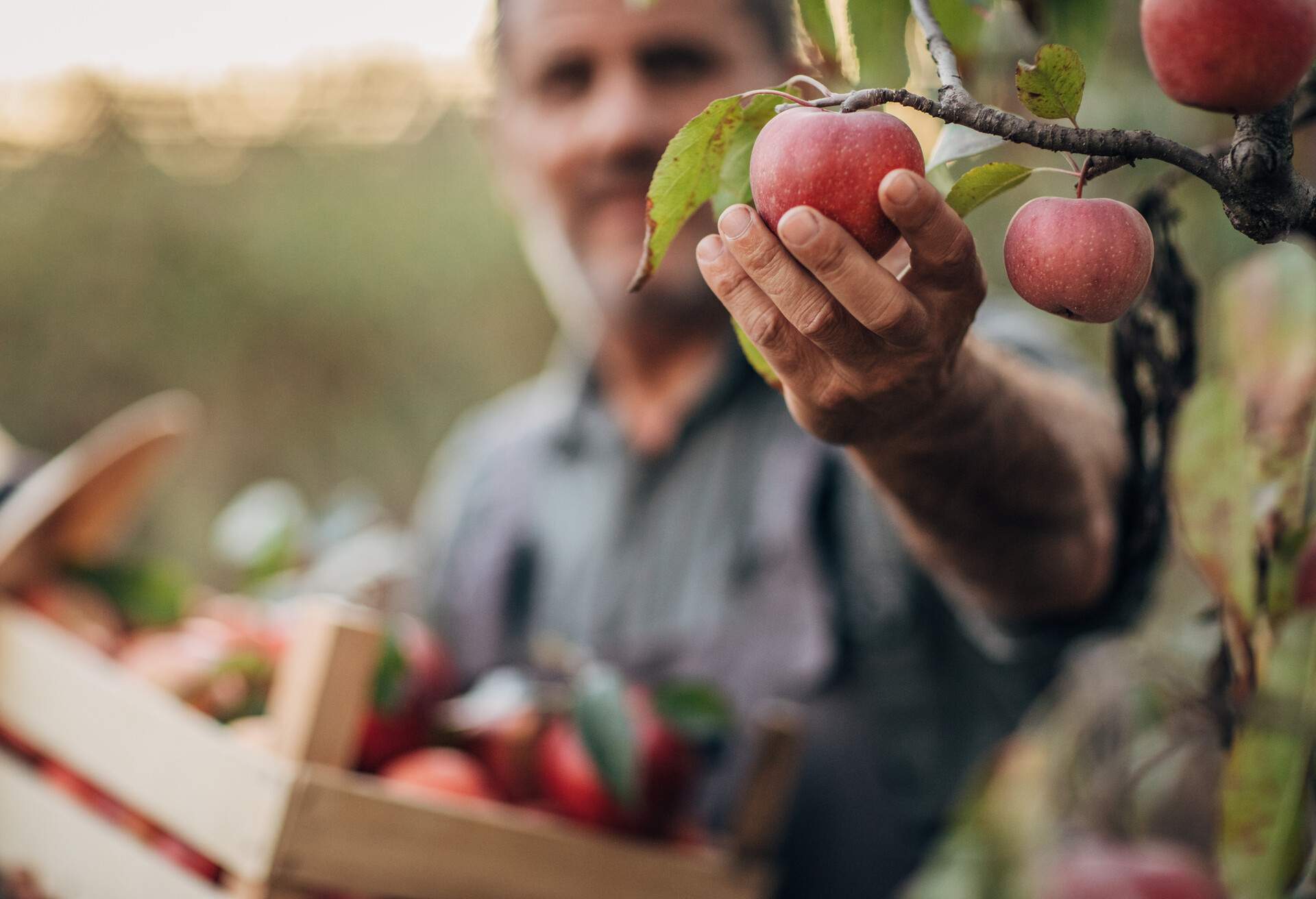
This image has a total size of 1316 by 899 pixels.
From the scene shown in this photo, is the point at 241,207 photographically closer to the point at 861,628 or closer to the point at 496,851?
the point at 861,628

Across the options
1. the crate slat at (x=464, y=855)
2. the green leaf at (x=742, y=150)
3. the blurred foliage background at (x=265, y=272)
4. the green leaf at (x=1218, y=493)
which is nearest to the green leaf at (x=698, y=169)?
the green leaf at (x=742, y=150)

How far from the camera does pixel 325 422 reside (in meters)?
3.22

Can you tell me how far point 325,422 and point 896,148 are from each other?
10.3 feet

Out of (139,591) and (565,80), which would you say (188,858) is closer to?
(139,591)

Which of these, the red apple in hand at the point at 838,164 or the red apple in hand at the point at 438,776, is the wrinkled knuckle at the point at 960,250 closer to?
the red apple in hand at the point at 838,164

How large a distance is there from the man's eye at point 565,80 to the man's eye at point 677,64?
0.07 meters

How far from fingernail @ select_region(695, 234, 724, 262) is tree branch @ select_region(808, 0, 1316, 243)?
0.17 ft

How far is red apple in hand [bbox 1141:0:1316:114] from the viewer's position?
0.90 ft

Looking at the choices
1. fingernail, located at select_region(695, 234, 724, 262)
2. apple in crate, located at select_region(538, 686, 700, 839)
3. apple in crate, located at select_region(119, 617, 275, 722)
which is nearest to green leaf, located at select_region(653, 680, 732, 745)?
apple in crate, located at select_region(538, 686, 700, 839)

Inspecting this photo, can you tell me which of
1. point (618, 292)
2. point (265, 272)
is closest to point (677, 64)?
point (618, 292)

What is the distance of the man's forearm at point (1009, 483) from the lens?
43 cm

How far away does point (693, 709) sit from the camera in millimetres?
721

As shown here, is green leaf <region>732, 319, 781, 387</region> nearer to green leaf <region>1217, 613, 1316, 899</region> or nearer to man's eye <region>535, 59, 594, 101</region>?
green leaf <region>1217, 613, 1316, 899</region>

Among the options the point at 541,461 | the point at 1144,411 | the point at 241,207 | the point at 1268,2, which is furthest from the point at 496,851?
the point at 241,207
